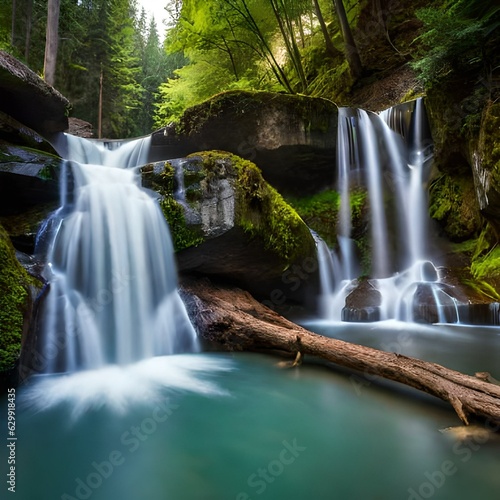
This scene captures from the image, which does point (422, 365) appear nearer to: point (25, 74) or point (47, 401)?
point (47, 401)

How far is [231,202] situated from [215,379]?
258 cm

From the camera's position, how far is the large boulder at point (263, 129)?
24.6ft

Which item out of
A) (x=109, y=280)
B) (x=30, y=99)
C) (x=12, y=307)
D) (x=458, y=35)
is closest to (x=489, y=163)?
(x=458, y=35)

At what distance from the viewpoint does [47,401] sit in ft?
9.57

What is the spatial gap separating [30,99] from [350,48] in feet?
32.8

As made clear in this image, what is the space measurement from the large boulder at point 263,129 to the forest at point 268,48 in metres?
2.28

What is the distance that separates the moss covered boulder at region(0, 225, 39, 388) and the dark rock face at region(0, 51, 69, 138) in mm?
4422

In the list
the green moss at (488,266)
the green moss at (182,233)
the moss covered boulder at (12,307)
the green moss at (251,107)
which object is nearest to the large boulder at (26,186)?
the moss covered boulder at (12,307)

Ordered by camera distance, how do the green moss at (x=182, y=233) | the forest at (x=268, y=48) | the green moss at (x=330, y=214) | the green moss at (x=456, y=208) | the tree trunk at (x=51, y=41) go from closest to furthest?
the green moss at (x=182, y=233) < the forest at (x=268, y=48) < the green moss at (x=456, y=208) < the green moss at (x=330, y=214) < the tree trunk at (x=51, y=41)

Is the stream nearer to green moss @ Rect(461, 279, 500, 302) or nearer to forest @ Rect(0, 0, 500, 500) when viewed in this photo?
forest @ Rect(0, 0, 500, 500)

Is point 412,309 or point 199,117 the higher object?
point 199,117

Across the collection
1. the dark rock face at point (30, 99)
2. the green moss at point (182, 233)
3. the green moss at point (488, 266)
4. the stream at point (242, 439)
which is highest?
the dark rock face at point (30, 99)

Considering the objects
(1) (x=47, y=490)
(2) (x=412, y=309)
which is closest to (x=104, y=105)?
(2) (x=412, y=309)

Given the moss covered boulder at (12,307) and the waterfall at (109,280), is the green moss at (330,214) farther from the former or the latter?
the moss covered boulder at (12,307)
